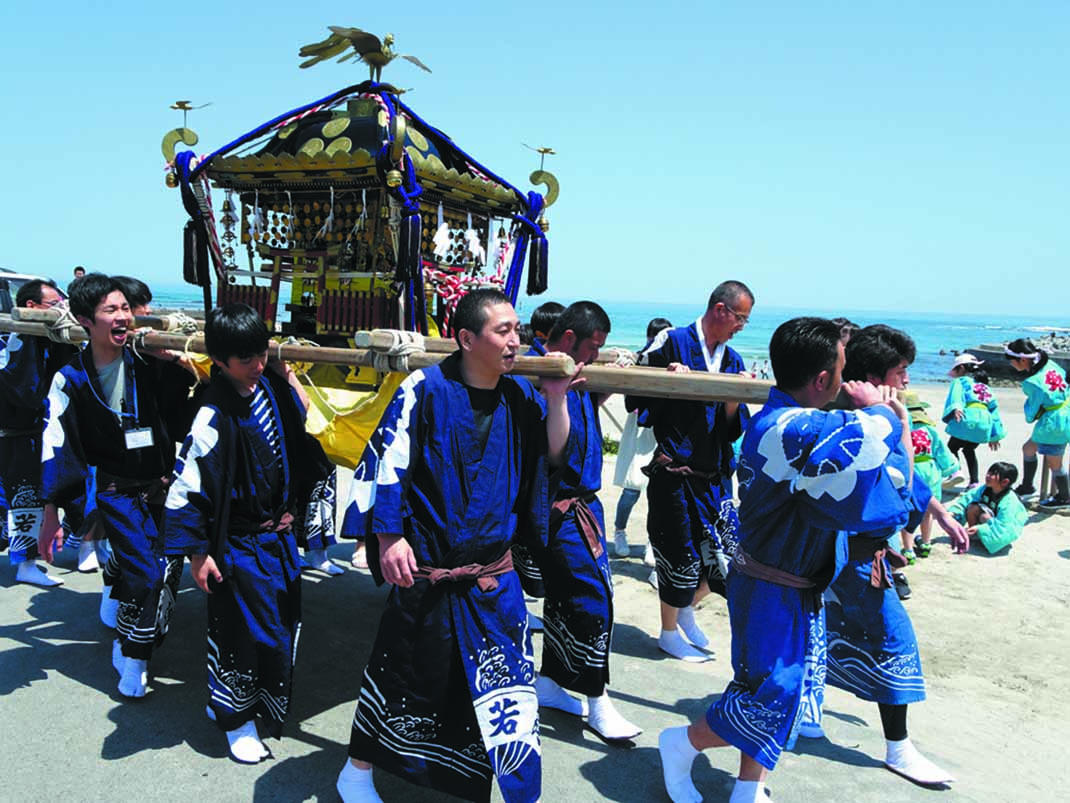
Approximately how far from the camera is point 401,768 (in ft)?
9.42

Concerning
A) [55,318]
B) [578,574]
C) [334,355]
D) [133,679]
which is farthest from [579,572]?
[55,318]

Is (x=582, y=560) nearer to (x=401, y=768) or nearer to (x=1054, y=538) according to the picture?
(x=401, y=768)

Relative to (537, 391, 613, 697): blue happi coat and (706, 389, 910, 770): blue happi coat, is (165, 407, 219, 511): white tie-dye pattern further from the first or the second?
(706, 389, 910, 770): blue happi coat

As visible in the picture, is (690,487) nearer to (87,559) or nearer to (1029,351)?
(87,559)

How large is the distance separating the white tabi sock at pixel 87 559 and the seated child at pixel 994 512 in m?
7.00

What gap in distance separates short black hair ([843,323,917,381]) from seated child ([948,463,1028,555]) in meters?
4.58

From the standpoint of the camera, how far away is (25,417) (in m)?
5.78

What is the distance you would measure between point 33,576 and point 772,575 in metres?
4.95

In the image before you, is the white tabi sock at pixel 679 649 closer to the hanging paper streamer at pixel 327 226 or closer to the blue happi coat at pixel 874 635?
the blue happi coat at pixel 874 635

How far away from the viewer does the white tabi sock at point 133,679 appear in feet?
12.6

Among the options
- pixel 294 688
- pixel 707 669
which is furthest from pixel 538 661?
pixel 294 688

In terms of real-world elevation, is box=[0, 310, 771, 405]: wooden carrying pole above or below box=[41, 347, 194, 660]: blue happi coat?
above

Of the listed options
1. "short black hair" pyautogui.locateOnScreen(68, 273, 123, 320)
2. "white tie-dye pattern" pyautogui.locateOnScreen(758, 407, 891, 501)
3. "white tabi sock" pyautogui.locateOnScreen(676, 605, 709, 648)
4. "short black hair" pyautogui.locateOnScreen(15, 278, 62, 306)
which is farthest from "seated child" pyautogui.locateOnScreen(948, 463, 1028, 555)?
"short black hair" pyautogui.locateOnScreen(15, 278, 62, 306)

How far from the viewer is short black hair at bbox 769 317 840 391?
2699 millimetres
